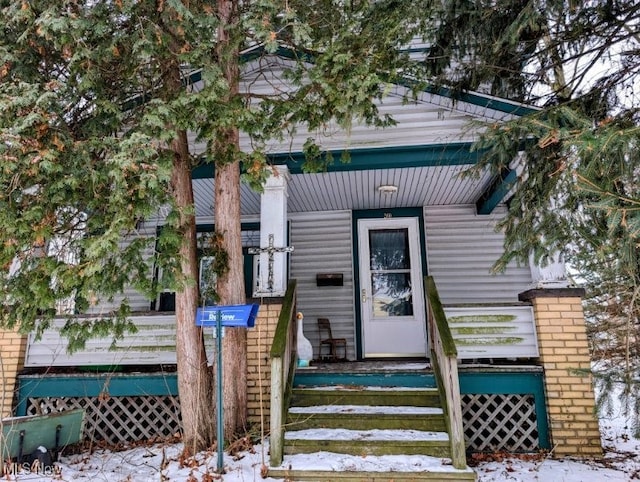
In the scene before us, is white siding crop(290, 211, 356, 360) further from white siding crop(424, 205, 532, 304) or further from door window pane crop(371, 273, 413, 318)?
white siding crop(424, 205, 532, 304)

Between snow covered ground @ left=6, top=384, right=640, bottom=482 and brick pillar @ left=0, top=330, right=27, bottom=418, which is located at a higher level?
brick pillar @ left=0, top=330, right=27, bottom=418

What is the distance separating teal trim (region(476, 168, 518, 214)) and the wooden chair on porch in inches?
118

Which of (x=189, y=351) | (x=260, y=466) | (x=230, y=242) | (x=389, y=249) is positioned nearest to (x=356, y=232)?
(x=389, y=249)

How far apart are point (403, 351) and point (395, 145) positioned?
123 inches

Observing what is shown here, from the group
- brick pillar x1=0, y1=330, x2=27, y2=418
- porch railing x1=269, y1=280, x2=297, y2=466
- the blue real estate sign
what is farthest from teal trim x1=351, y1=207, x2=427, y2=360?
brick pillar x1=0, y1=330, x2=27, y2=418

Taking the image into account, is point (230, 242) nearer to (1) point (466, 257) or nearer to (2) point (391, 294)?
(2) point (391, 294)

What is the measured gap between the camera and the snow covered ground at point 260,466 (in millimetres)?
3666

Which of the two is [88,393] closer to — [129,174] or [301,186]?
[129,174]

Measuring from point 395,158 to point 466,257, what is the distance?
251 centimetres

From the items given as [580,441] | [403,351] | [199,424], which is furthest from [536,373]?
[199,424]

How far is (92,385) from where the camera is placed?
5.31 m

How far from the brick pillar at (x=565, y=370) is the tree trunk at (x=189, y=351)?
11.3 feet
